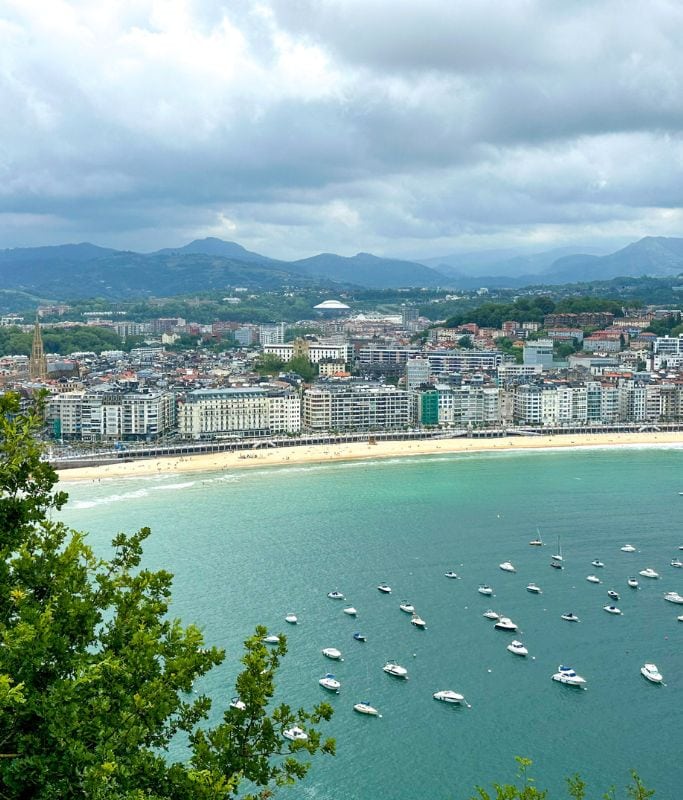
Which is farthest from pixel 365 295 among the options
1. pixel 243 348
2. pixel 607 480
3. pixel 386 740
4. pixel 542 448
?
pixel 386 740

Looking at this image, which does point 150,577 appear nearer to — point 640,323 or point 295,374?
point 295,374

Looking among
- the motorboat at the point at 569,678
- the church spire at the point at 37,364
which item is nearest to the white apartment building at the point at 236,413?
the church spire at the point at 37,364

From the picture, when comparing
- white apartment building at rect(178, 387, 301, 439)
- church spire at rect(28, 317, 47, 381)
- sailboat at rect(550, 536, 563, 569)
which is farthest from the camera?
church spire at rect(28, 317, 47, 381)

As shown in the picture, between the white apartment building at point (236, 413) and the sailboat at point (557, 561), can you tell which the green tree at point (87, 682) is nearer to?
the sailboat at point (557, 561)

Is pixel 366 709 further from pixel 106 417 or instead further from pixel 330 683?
pixel 106 417

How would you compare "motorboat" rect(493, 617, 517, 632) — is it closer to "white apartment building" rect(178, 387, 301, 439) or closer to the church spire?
"white apartment building" rect(178, 387, 301, 439)

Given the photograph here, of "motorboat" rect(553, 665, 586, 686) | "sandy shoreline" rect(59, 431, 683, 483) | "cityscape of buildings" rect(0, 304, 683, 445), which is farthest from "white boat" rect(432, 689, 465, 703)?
"cityscape of buildings" rect(0, 304, 683, 445)

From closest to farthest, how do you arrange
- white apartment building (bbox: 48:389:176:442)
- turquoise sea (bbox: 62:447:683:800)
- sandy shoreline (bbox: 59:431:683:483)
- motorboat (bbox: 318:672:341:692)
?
1. turquoise sea (bbox: 62:447:683:800)
2. motorboat (bbox: 318:672:341:692)
3. sandy shoreline (bbox: 59:431:683:483)
4. white apartment building (bbox: 48:389:176:442)
